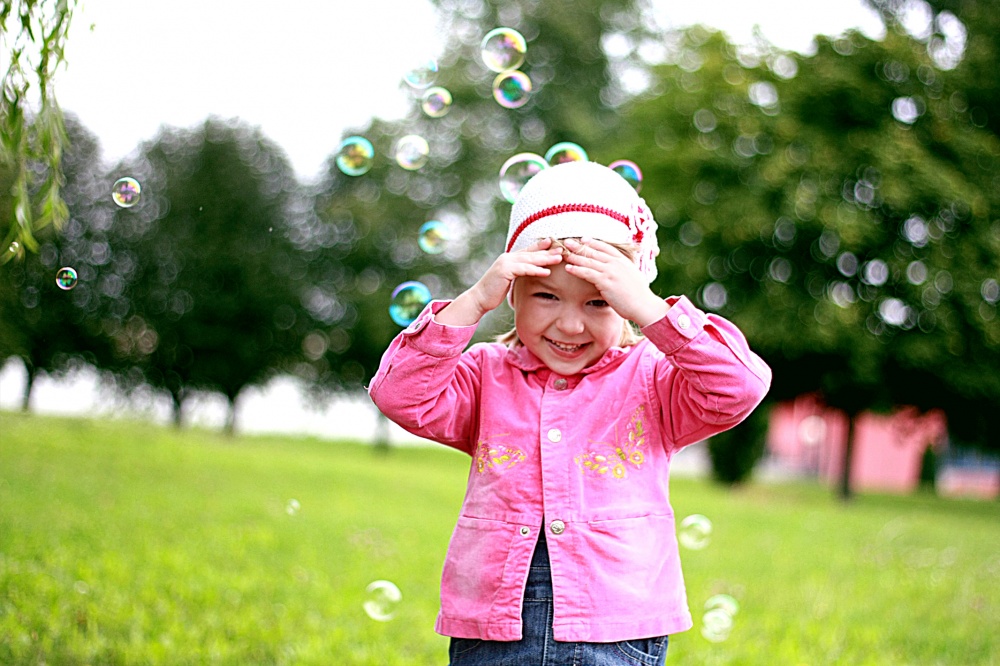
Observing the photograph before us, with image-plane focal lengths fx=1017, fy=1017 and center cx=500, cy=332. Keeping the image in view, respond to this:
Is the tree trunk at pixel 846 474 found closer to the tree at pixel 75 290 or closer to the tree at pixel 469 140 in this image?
the tree at pixel 469 140

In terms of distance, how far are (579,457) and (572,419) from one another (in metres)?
0.09

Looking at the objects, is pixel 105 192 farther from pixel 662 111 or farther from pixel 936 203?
pixel 936 203

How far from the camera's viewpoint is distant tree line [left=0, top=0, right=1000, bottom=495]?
57.5 feet

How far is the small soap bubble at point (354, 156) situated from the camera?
400cm

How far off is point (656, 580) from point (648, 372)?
482 mm

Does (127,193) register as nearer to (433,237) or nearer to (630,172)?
(433,237)

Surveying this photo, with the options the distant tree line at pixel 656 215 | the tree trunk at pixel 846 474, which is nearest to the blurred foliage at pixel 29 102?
the distant tree line at pixel 656 215

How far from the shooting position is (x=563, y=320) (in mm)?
2281

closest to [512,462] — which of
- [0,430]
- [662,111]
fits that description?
[0,430]

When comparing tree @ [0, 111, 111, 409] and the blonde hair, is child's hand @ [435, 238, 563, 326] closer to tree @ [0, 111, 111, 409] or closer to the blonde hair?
the blonde hair

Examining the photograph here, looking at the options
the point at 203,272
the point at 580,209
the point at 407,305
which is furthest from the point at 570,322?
the point at 203,272

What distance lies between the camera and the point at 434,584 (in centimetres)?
625

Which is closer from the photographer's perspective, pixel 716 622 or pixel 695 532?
pixel 716 622

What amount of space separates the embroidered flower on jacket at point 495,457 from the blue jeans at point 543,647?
180mm
